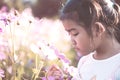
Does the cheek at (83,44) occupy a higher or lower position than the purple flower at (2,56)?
lower

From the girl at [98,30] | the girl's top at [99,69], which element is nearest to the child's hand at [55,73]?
the girl's top at [99,69]

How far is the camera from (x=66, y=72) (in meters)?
3.05

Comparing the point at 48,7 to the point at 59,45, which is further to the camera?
the point at 48,7

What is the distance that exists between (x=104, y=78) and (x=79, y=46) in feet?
0.69

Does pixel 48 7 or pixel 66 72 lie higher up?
pixel 48 7

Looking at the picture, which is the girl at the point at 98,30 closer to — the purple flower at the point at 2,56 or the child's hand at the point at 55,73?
the child's hand at the point at 55,73

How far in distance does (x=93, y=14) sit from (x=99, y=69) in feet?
0.95

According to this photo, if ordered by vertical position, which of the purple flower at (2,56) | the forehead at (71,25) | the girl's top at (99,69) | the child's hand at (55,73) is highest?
the purple flower at (2,56)

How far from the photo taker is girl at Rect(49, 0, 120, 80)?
265 centimetres

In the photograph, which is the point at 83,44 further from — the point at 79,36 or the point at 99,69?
the point at 99,69

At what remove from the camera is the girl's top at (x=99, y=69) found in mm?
2691

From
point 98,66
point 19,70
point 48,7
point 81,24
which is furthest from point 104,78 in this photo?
point 48,7

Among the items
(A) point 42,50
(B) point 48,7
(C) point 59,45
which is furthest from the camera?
(B) point 48,7

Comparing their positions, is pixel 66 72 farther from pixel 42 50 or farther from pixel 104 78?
pixel 104 78
